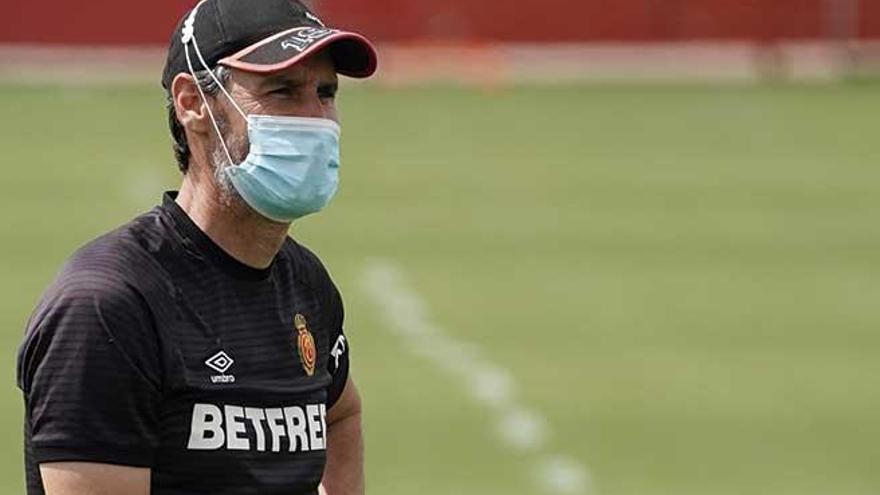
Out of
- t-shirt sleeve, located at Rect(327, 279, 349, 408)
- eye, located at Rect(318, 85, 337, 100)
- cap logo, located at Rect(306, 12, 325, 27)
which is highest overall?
cap logo, located at Rect(306, 12, 325, 27)

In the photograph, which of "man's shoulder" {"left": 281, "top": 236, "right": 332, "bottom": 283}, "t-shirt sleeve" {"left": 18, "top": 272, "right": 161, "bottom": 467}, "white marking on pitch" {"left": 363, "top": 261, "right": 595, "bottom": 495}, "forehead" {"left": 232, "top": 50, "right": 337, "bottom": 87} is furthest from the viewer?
"white marking on pitch" {"left": 363, "top": 261, "right": 595, "bottom": 495}

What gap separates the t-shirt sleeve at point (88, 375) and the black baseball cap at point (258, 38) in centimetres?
53

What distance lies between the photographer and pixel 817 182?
2506 cm

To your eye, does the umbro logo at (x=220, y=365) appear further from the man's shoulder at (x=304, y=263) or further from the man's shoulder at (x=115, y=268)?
the man's shoulder at (x=304, y=263)

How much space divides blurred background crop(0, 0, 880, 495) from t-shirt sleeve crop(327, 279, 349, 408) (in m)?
6.58

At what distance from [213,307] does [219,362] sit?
0.13m

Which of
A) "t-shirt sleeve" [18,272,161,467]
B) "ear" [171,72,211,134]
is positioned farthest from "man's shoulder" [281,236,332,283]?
"t-shirt sleeve" [18,272,161,467]

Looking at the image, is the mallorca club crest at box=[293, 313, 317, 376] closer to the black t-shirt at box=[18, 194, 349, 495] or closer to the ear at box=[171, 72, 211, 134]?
the black t-shirt at box=[18, 194, 349, 495]

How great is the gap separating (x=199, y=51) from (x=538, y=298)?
12817mm

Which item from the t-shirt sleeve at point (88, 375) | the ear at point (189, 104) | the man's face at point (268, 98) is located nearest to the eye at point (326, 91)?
the man's face at point (268, 98)

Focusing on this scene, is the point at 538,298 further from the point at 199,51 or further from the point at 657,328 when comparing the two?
the point at 199,51

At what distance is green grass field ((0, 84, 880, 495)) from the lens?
13.1 metres

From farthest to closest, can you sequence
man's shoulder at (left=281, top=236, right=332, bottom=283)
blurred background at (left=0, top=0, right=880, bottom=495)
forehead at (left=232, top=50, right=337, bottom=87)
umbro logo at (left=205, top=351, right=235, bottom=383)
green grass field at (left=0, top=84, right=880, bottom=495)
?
blurred background at (left=0, top=0, right=880, bottom=495)
green grass field at (left=0, top=84, right=880, bottom=495)
man's shoulder at (left=281, top=236, right=332, bottom=283)
forehead at (left=232, top=50, right=337, bottom=87)
umbro logo at (left=205, top=351, right=235, bottom=383)

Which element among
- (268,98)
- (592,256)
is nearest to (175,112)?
(268,98)
